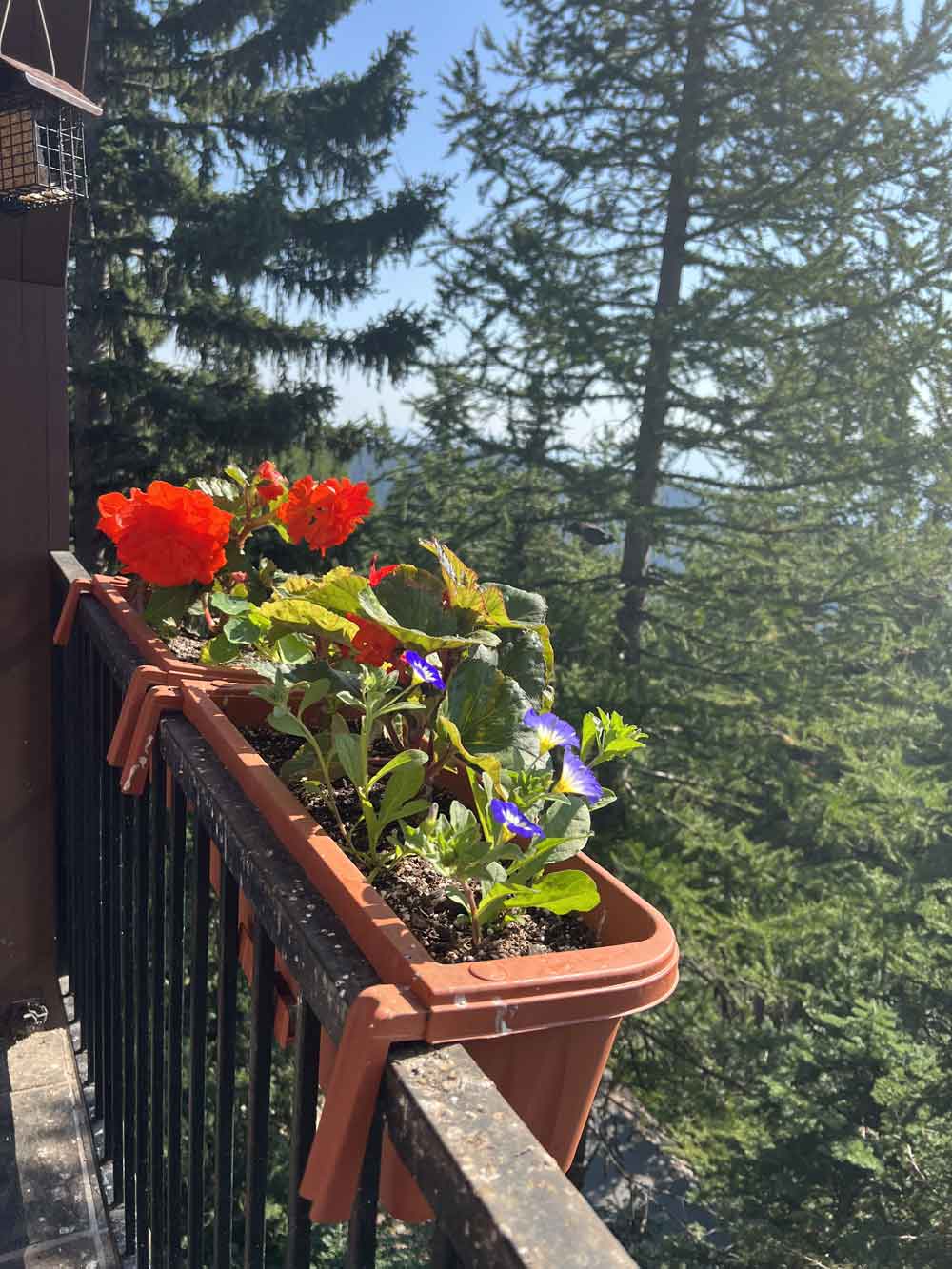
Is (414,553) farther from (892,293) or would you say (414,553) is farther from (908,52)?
(908,52)

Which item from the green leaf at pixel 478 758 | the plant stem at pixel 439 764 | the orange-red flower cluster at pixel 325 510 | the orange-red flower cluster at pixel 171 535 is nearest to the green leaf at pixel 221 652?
the orange-red flower cluster at pixel 171 535

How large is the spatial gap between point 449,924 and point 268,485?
109cm

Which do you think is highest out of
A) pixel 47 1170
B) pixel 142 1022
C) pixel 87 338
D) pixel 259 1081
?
pixel 87 338

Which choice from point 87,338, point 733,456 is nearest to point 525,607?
point 733,456

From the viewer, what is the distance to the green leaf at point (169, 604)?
1437mm

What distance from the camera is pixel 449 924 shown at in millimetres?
707

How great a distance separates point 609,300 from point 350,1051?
22.3 ft

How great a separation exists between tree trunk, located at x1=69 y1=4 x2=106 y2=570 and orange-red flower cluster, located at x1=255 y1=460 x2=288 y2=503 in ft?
20.1

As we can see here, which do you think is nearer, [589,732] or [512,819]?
[512,819]

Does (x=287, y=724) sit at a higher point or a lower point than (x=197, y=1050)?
higher

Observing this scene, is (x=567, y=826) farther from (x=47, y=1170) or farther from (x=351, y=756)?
(x=47, y=1170)

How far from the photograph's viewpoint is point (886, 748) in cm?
673

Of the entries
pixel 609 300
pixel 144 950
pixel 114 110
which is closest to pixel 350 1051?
pixel 144 950

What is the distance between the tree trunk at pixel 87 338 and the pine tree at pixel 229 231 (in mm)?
17
